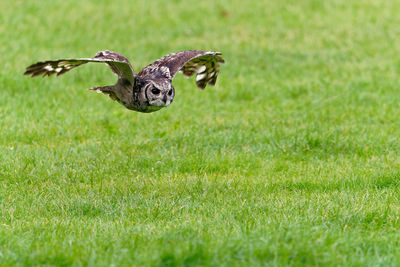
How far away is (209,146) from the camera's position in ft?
31.5

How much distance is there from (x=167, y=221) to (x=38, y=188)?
2.03m

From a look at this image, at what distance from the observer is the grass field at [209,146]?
571 cm

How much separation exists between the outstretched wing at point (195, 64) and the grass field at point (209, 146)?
953 mm

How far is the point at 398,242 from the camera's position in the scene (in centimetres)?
597

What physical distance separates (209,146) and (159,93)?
218 cm

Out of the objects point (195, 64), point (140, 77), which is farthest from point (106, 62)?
point (195, 64)

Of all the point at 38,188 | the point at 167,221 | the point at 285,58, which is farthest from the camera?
the point at 285,58

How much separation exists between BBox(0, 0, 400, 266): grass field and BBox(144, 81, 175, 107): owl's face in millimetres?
1029

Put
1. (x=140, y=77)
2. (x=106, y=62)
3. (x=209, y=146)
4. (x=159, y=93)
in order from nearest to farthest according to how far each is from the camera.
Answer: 1. (x=106, y=62)
2. (x=159, y=93)
3. (x=140, y=77)
4. (x=209, y=146)

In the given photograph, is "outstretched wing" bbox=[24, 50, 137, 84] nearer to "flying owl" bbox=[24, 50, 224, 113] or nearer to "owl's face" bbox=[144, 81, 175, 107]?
"flying owl" bbox=[24, 50, 224, 113]

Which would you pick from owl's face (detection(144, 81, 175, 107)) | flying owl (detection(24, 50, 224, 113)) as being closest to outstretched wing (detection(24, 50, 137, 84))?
flying owl (detection(24, 50, 224, 113))

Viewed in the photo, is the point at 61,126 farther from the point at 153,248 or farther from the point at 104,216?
the point at 153,248

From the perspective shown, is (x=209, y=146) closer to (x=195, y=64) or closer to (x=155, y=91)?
(x=195, y=64)

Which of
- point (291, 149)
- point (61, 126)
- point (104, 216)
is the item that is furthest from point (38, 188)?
point (291, 149)
